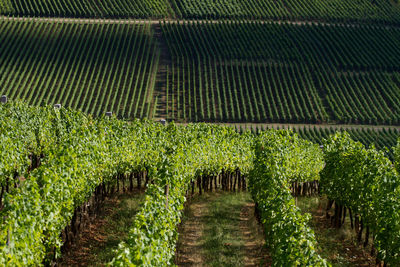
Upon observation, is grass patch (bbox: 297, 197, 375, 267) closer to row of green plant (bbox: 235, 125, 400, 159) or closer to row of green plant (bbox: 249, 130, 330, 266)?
row of green plant (bbox: 249, 130, 330, 266)

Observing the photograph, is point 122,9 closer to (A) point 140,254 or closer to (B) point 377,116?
(B) point 377,116

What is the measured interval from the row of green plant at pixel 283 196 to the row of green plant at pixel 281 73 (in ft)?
84.7

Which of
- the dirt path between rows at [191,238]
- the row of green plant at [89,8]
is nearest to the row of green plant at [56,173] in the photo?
the dirt path between rows at [191,238]

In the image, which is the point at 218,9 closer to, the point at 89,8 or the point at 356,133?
the point at 89,8

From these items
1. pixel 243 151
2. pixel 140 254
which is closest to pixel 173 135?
pixel 243 151

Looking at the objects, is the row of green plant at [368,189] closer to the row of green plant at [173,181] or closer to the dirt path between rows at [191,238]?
the row of green plant at [173,181]

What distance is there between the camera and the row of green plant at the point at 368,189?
18.1 metres

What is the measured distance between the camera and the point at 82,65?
Answer: 67.6 m

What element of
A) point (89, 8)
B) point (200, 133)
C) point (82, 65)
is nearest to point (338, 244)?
point (200, 133)

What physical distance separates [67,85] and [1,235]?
167 feet

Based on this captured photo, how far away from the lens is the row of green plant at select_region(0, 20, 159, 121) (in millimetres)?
59344

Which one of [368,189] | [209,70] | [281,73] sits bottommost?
[368,189]

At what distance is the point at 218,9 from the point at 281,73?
2330 centimetres

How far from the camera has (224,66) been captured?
71.1m
